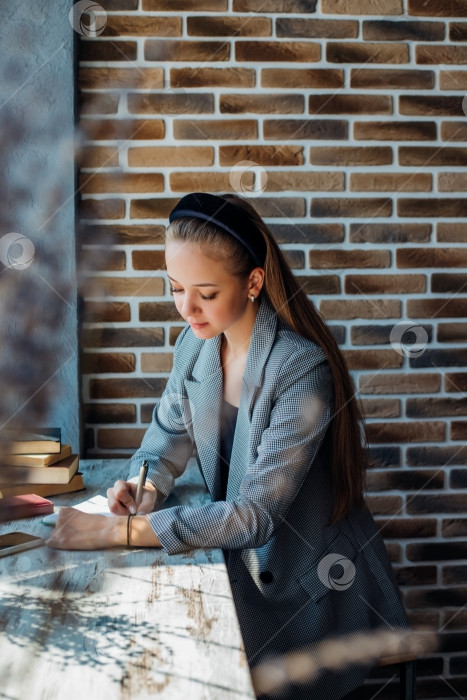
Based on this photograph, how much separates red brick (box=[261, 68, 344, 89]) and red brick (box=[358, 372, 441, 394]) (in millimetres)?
907

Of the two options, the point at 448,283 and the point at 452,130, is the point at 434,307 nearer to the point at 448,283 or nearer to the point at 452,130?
the point at 448,283

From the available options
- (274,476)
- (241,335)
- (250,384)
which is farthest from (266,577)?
(241,335)

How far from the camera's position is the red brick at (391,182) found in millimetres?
2176

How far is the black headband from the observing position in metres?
1.55

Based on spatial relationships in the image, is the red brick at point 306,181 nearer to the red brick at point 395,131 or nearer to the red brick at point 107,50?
the red brick at point 395,131

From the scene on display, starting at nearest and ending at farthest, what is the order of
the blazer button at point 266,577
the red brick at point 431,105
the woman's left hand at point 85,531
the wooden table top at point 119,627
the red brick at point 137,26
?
the wooden table top at point 119,627
the woman's left hand at point 85,531
the blazer button at point 266,577
the red brick at point 137,26
the red brick at point 431,105

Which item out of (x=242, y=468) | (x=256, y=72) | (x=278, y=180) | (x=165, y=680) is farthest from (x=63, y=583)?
(x=256, y=72)

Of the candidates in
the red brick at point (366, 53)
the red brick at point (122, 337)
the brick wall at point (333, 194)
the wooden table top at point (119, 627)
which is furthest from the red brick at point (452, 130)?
the wooden table top at point (119, 627)

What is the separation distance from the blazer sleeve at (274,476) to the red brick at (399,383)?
668 millimetres

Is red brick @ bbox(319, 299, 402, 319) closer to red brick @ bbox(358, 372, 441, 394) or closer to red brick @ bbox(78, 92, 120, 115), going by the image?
red brick @ bbox(358, 372, 441, 394)

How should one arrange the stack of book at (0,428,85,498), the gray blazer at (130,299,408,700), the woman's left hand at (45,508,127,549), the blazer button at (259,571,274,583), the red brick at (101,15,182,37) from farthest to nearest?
the red brick at (101,15,182,37) < the stack of book at (0,428,85,498) < the blazer button at (259,571,274,583) < the gray blazer at (130,299,408,700) < the woman's left hand at (45,508,127,549)

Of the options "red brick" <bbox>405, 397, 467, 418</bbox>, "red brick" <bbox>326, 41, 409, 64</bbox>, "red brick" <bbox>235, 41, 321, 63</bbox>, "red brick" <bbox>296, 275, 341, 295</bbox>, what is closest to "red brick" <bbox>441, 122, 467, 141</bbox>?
"red brick" <bbox>326, 41, 409, 64</bbox>

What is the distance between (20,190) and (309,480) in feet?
3.32

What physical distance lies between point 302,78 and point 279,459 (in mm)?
1257
